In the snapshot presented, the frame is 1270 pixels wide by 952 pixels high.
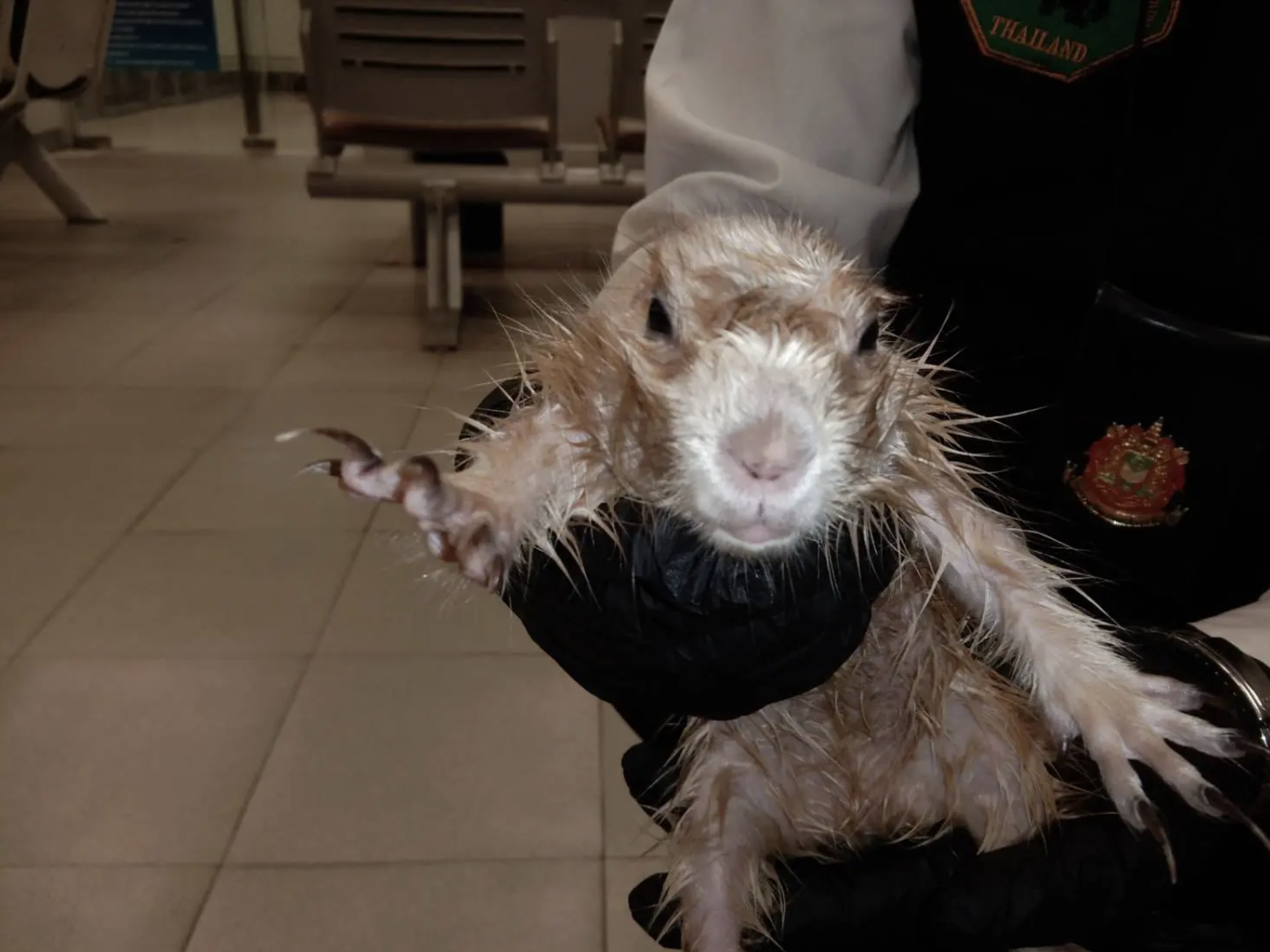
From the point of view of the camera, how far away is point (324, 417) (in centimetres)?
295

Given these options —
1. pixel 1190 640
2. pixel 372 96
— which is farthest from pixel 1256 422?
pixel 372 96

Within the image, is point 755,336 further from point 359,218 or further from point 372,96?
point 359,218

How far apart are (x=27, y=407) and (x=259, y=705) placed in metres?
1.78

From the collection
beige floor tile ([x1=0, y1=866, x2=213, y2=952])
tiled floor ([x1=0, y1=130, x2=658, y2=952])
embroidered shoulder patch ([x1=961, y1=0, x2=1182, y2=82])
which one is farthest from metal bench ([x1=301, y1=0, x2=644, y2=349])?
embroidered shoulder patch ([x1=961, y1=0, x2=1182, y2=82])

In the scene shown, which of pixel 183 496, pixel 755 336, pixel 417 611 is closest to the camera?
pixel 755 336

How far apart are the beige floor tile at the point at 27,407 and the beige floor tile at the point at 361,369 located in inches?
24.9

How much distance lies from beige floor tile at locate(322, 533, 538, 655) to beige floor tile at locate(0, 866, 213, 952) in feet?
1.86

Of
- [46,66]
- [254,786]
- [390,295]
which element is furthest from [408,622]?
[46,66]

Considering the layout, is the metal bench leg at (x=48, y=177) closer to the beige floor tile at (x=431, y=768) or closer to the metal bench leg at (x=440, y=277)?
the metal bench leg at (x=440, y=277)

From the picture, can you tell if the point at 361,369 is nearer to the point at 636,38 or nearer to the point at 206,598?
the point at 206,598

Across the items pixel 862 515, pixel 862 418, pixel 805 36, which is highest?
pixel 805 36

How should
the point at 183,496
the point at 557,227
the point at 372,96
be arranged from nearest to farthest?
the point at 183,496 < the point at 372,96 < the point at 557,227

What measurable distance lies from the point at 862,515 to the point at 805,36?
1.97 feet

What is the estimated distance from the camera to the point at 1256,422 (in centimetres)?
94
